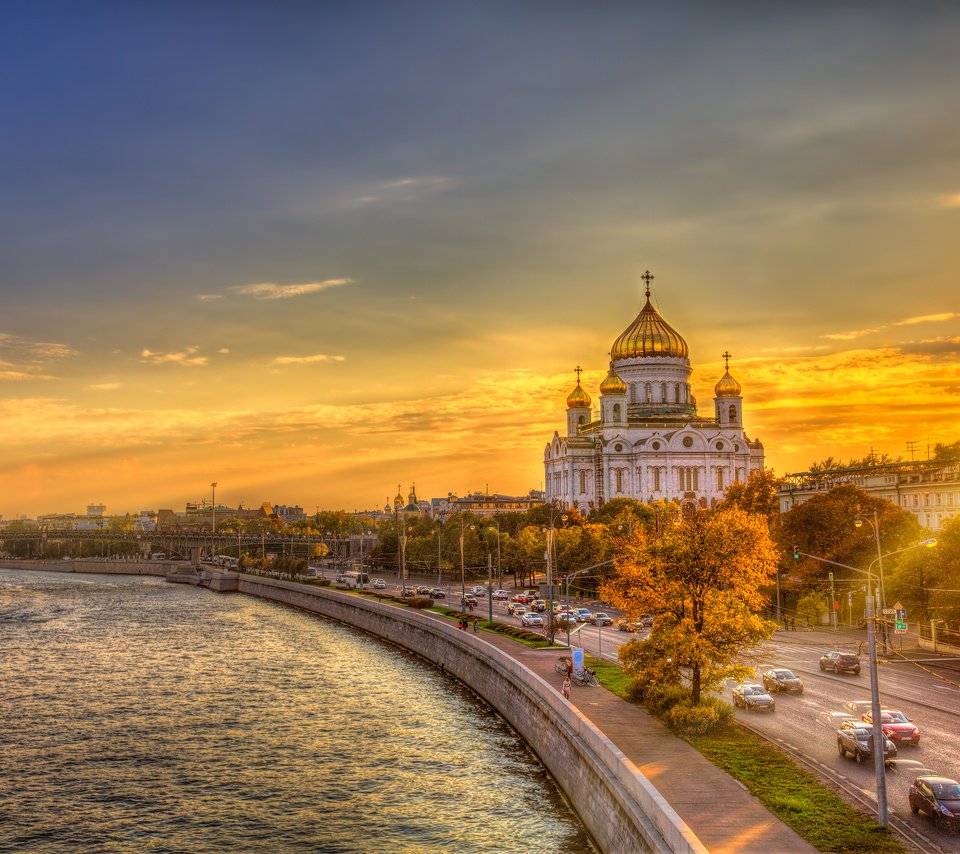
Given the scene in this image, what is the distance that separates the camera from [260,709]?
53531mm

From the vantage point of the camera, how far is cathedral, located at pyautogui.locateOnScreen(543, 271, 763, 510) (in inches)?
6088

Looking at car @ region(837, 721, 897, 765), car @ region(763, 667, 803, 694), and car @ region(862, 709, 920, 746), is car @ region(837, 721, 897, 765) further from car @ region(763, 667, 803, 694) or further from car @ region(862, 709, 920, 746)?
car @ region(763, 667, 803, 694)

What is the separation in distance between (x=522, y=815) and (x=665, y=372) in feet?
456

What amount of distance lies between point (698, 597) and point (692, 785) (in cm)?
1176

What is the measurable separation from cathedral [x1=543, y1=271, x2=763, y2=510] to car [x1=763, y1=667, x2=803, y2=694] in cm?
10364

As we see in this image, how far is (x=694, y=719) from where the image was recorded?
34.6 meters

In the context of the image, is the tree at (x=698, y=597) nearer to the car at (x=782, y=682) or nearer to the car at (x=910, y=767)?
the car at (x=782, y=682)

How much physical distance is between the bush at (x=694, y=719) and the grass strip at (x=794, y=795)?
362mm

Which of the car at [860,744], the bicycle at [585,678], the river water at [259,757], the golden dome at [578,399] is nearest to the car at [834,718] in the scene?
the car at [860,744]

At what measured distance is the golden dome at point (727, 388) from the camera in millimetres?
164125

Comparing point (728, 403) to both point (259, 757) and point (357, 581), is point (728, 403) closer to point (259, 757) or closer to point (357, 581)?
point (357, 581)

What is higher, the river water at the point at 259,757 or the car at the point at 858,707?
the car at the point at 858,707

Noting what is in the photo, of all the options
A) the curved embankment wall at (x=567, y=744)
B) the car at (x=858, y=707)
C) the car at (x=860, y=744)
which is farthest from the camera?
the car at (x=858, y=707)

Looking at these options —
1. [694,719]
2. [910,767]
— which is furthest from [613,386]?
[910,767]
